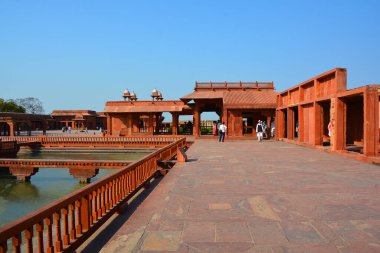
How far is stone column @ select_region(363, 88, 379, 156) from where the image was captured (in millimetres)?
10000

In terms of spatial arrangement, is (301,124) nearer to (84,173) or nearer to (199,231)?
(84,173)

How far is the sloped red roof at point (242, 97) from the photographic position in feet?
78.7

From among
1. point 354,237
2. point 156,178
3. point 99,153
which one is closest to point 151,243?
point 354,237

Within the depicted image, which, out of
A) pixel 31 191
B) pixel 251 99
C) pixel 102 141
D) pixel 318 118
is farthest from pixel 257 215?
pixel 102 141

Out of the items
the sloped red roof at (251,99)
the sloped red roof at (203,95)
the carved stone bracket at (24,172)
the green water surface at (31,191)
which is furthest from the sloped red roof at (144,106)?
the carved stone bracket at (24,172)

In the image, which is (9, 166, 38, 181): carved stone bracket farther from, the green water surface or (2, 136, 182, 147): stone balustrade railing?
(2, 136, 182, 147): stone balustrade railing

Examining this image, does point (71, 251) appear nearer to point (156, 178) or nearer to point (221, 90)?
point (156, 178)

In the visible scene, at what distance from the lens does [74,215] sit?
12.0 feet

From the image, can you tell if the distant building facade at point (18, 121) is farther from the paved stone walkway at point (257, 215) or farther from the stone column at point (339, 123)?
the stone column at point (339, 123)

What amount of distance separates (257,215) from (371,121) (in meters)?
7.61

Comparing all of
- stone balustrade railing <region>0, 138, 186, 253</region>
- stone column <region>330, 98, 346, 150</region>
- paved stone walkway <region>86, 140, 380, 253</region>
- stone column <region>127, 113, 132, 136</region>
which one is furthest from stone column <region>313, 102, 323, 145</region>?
stone column <region>127, 113, 132, 136</region>

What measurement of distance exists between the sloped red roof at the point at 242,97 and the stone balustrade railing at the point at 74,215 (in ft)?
59.3

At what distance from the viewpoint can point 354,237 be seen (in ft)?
12.0

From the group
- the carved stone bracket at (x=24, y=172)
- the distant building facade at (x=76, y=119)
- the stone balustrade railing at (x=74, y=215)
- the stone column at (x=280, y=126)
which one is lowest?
the carved stone bracket at (x=24, y=172)
